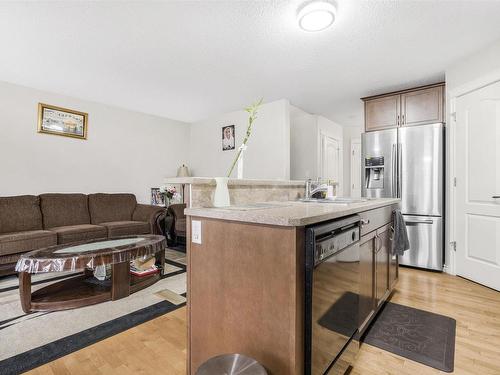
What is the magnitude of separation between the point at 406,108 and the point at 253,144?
2.32 m

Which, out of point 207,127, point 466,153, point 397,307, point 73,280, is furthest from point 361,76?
point 73,280

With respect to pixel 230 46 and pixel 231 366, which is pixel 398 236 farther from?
pixel 230 46

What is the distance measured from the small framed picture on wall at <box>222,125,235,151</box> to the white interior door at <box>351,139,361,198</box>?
306 centimetres

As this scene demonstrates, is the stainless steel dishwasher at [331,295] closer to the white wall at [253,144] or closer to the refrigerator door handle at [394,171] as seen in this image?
the refrigerator door handle at [394,171]

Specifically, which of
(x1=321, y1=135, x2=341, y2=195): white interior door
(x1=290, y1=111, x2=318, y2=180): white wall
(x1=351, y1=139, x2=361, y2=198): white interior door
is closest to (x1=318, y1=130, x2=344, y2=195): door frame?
(x1=321, y1=135, x2=341, y2=195): white interior door

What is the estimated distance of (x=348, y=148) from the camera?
20.7 feet

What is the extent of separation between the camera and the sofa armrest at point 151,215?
4.07 meters

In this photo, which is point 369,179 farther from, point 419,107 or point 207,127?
point 207,127

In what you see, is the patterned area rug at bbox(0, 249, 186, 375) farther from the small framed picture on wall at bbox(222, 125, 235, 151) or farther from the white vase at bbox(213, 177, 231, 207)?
the small framed picture on wall at bbox(222, 125, 235, 151)

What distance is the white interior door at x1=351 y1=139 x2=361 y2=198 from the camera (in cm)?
610

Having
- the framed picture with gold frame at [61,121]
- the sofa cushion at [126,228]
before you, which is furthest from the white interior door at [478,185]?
the framed picture with gold frame at [61,121]

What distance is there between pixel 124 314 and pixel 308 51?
2956 millimetres

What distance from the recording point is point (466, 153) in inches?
115

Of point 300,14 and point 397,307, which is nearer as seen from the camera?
point 300,14
